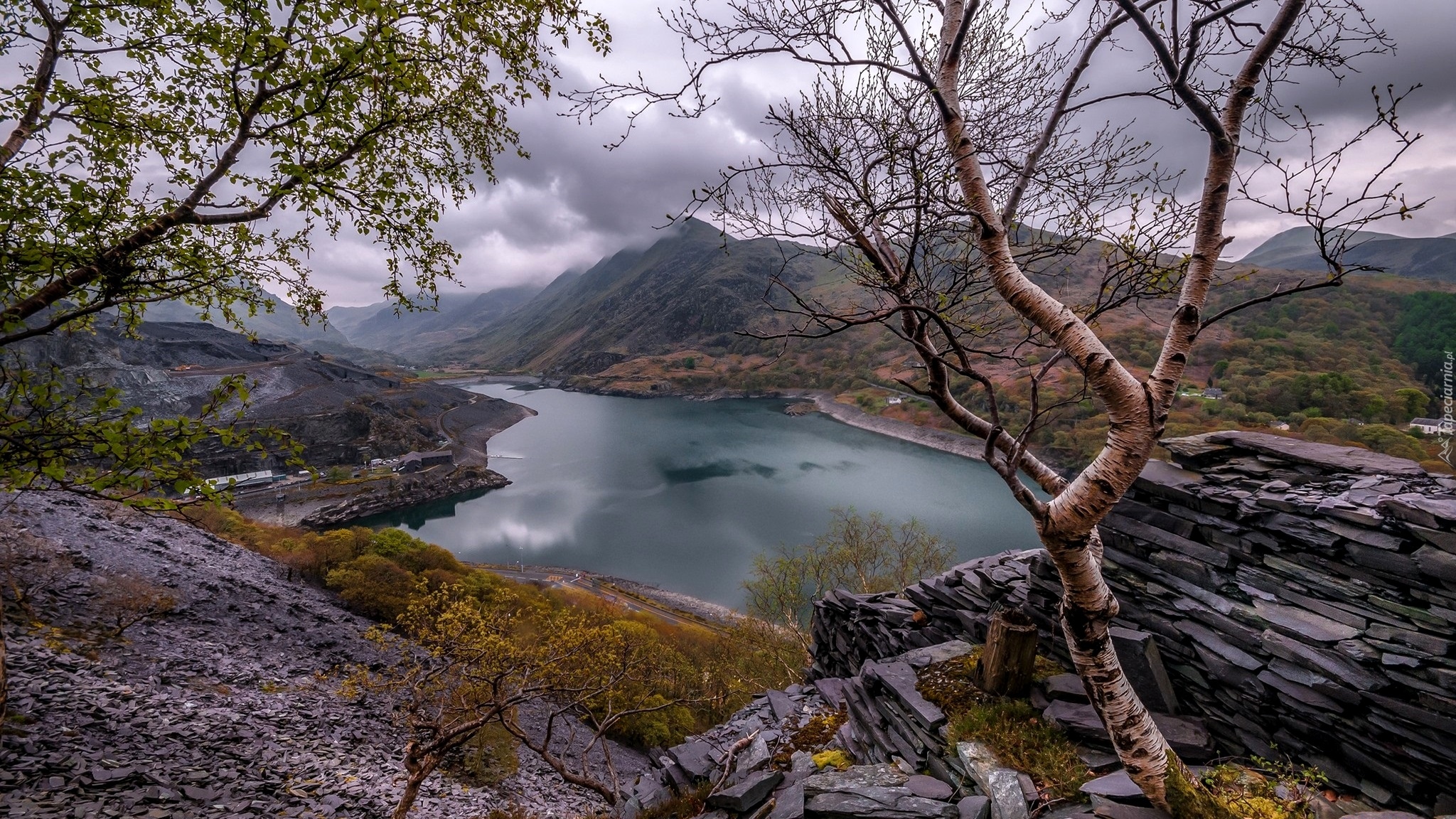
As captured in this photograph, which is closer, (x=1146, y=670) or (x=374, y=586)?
(x=1146, y=670)

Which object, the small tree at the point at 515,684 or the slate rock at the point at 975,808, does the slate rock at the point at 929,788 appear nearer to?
the slate rock at the point at 975,808

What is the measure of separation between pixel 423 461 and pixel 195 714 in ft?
205

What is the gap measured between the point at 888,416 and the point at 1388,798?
83.4 meters

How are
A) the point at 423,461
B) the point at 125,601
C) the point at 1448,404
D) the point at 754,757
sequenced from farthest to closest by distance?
the point at 423,461 < the point at 1448,404 < the point at 125,601 < the point at 754,757

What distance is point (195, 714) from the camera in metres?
9.96

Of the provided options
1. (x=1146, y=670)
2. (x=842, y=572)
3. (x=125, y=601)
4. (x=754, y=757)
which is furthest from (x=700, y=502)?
(x=1146, y=670)

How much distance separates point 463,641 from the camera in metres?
10.5

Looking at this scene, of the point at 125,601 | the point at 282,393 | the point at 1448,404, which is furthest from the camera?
the point at 282,393


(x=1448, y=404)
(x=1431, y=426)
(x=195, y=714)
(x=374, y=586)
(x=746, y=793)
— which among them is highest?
(x=1448, y=404)

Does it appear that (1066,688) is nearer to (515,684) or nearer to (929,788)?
(929,788)

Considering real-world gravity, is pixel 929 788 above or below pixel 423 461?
above

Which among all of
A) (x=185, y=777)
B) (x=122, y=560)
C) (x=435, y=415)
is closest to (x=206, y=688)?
(x=185, y=777)

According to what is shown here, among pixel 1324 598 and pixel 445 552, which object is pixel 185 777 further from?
pixel 445 552

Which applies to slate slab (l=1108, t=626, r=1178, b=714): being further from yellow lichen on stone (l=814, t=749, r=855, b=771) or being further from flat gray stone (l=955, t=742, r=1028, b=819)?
yellow lichen on stone (l=814, t=749, r=855, b=771)
